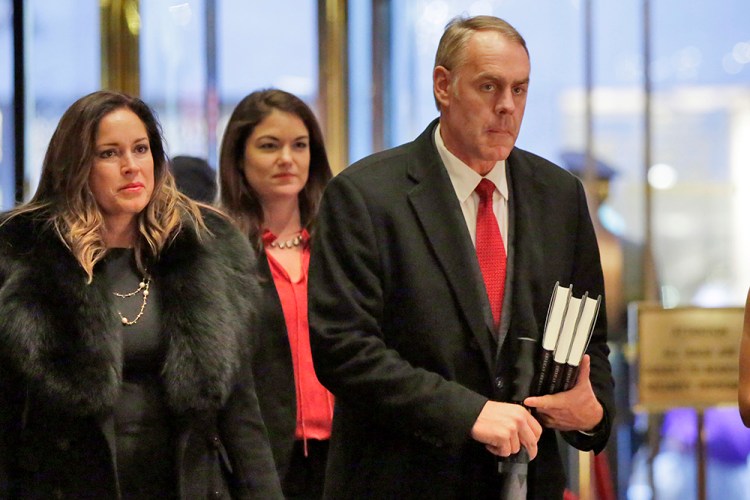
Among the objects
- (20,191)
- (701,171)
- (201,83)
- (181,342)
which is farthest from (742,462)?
(181,342)

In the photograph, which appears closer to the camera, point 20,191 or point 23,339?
point 23,339

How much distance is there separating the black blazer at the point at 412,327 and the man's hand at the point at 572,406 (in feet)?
0.24

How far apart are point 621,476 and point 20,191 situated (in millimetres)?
3612

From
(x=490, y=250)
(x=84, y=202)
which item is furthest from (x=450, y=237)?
(x=84, y=202)

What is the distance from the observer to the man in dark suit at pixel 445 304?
2.39 m

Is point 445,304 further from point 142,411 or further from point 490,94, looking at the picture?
point 142,411

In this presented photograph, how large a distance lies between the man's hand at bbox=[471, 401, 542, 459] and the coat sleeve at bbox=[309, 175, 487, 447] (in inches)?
0.8

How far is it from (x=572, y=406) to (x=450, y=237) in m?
0.43

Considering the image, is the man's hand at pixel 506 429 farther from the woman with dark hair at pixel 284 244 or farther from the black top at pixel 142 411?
the woman with dark hair at pixel 284 244

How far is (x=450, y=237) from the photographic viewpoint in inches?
98.0

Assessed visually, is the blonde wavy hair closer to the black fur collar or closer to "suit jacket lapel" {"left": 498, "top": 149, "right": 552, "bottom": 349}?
the black fur collar

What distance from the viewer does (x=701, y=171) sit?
661 cm

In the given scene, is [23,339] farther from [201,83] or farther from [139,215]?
[201,83]

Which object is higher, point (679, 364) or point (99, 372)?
point (99, 372)
